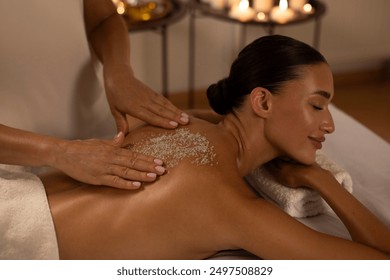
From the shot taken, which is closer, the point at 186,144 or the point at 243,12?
the point at 186,144

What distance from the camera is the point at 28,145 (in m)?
1.24

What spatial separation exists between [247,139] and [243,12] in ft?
4.74

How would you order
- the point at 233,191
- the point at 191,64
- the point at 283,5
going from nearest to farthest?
the point at 233,191 < the point at 283,5 < the point at 191,64

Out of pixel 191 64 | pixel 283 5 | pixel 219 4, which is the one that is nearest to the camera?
pixel 283 5

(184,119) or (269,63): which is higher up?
(269,63)

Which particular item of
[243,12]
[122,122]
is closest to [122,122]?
[122,122]

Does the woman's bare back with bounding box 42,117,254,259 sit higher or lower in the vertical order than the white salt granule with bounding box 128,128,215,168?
lower

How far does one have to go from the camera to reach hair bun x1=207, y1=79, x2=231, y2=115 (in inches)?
55.7

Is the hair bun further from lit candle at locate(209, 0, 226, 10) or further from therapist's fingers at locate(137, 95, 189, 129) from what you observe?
lit candle at locate(209, 0, 226, 10)

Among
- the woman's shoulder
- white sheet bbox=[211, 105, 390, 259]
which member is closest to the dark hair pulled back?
the woman's shoulder

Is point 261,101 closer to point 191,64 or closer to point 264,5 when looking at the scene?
point 264,5

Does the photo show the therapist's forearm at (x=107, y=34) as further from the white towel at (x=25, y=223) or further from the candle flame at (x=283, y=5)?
the candle flame at (x=283, y=5)

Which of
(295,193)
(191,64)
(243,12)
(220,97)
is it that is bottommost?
(191,64)

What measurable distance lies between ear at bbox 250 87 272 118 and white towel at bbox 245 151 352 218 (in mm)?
223
